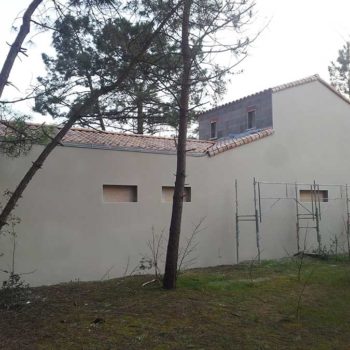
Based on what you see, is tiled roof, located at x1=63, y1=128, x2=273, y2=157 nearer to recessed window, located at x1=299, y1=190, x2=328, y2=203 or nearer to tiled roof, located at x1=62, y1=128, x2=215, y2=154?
tiled roof, located at x1=62, y1=128, x2=215, y2=154

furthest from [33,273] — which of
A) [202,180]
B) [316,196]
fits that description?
[316,196]

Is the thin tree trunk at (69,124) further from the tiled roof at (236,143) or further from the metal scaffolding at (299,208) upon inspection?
the metal scaffolding at (299,208)

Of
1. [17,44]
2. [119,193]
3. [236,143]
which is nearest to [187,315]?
[17,44]

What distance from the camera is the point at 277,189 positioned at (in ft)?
47.6

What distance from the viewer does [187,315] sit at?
7.05 metres

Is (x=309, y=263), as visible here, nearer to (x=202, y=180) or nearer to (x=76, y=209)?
(x=202, y=180)

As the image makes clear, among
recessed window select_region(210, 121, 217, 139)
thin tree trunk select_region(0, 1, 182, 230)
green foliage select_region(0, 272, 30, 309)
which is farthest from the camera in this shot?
recessed window select_region(210, 121, 217, 139)

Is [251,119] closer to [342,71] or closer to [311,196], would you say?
[311,196]

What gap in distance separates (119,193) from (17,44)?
19.2 ft

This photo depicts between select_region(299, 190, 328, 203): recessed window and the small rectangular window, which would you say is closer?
select_region(299, 190, 328, 203): recessed window

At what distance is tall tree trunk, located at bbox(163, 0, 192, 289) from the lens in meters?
8.31

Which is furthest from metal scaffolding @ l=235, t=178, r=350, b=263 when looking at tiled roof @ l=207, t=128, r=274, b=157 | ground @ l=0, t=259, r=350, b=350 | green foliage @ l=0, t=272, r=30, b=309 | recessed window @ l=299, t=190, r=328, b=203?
green foliage @ l=0, t=272, r=30, b=309

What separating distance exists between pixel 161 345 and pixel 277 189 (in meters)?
9.46

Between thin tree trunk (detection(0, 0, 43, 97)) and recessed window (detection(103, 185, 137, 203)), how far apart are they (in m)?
5.48
